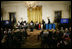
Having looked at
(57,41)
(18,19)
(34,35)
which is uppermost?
(18,19)

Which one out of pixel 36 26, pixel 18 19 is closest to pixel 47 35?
pixel 36 26

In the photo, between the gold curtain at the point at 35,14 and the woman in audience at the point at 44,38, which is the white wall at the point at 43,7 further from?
the woman in audience at the point at 44,38

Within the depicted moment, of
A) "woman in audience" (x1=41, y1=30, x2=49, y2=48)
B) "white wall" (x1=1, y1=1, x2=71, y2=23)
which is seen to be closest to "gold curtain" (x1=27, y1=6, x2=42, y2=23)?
"white wall" (x1=1, y1=1, x2=71, y2=23)

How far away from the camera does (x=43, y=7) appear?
3.33 m

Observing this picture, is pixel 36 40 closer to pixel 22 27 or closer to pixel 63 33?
pixel 22 27

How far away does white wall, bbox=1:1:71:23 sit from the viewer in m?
3.25

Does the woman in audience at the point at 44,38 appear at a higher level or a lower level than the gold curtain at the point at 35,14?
lower

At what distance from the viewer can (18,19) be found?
3.28 metres

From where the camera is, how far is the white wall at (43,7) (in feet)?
10.7

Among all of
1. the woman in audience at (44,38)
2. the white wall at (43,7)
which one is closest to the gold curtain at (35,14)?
the white wall at (43,7)

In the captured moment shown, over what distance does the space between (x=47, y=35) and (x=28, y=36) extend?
669 millimetres

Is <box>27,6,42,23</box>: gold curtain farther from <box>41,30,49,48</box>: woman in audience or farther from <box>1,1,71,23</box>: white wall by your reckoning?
<box>41,30,49,48</box>: woman in audience

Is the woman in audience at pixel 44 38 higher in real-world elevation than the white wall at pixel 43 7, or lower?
lower

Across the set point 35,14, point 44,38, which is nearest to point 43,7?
point 35,14
